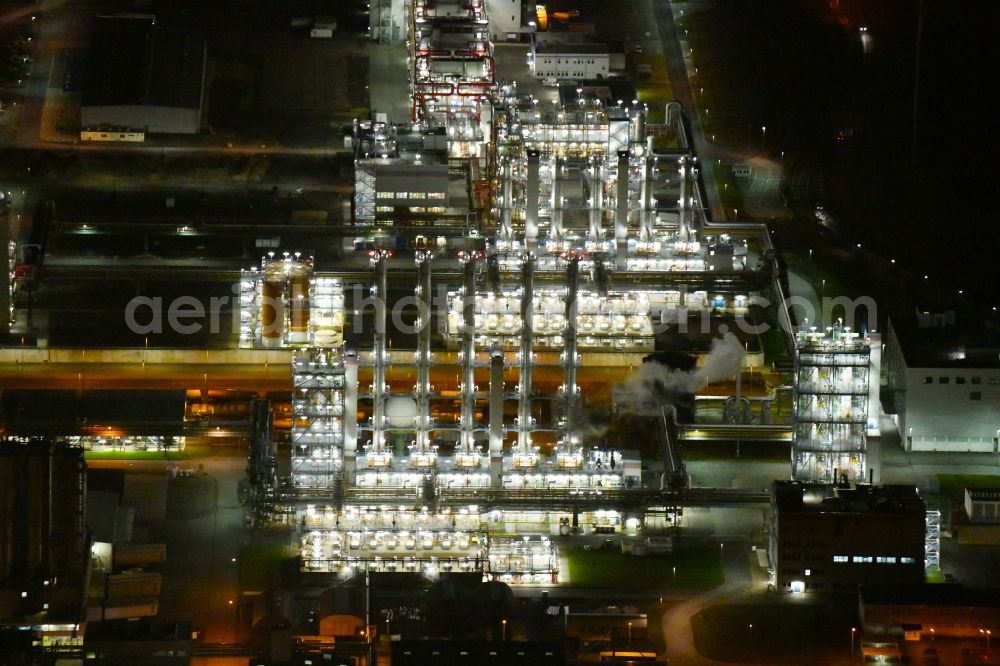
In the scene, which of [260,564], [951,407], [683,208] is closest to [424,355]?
[260,564]

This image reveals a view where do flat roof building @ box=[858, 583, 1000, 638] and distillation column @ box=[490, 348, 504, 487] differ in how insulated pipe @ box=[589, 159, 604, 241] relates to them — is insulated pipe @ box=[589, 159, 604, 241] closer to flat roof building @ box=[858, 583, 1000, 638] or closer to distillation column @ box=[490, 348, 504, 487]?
distillation column @ box=[490, 348, 504, 487]

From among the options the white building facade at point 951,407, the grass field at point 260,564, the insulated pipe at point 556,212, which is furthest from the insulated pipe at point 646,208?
the grass field at point 260,564

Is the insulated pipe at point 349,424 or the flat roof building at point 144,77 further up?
the flat roof building at point 144,77

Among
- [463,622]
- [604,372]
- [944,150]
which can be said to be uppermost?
[944,150]

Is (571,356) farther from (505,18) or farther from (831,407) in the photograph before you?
(505,18)

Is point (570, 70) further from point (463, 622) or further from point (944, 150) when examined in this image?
point (463, 622)

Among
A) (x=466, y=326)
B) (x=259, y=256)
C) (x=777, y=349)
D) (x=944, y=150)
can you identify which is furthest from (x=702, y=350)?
(x=944, y=150)

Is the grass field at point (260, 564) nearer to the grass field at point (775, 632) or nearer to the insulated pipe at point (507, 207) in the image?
the grass field at point (775, 632)
